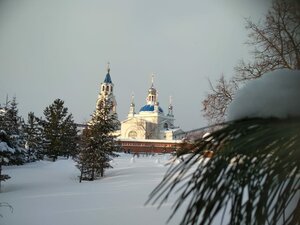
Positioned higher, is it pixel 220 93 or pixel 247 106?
pixel 220 93

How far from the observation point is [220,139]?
41 cm

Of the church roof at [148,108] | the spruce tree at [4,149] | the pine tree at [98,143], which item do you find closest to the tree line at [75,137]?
the pine tree at [98,143]

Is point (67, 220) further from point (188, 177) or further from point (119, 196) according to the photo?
point (188, 177)

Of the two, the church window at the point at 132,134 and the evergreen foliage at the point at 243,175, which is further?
the church window at the point at 132,134

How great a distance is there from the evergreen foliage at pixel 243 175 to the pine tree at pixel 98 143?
959 centimetres

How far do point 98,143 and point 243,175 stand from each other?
11216 mm

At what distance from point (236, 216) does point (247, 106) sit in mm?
135

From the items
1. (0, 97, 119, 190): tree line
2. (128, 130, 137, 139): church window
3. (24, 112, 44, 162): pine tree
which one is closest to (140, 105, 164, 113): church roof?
(128, 130, 137, 139): church window

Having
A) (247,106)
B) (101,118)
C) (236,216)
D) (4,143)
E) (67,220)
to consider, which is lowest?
(67,220)

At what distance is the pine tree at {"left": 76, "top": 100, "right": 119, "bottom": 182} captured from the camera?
33.5 ft

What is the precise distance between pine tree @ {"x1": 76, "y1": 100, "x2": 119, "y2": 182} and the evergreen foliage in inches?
378

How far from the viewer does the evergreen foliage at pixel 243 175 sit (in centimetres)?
38

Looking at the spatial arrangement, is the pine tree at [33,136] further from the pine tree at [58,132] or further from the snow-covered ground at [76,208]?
the snow-covered ground at [76,208]

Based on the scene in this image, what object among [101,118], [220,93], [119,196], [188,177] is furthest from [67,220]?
[101,118]
